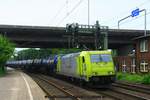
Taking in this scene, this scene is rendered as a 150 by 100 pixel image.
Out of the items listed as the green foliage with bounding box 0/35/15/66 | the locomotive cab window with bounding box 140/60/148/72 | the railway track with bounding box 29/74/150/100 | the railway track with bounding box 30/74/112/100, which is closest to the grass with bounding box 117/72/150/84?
the railway track with bounding box 29/74/150/100

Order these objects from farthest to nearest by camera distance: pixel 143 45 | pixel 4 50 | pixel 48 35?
pixel 48 35 → pixel 4 50 → pixel 143 45

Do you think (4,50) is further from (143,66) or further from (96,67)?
(96,67)

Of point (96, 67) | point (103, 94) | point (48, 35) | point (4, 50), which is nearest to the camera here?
point (103, 94)

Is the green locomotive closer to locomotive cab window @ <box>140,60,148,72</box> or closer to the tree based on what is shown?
locomotive cab window @ <box>140,60,148,72</box>

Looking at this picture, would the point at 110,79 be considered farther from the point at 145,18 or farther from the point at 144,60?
the point at 145,18

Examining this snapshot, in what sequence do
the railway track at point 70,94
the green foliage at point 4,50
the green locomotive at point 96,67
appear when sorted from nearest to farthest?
the railway track at point 70,94
the green locomotive at point 96,67
the green foliage at point 4,50

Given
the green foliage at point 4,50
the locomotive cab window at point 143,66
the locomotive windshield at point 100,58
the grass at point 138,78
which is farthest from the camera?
the green foliage at point 4,50

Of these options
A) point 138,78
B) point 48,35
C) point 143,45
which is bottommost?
point 138,78

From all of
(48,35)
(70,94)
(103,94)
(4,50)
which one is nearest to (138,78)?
(103,94)

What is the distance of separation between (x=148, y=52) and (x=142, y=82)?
15.4 metres

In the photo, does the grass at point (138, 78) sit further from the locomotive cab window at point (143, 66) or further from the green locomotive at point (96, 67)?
the locomotive cab window at point (143, 66)

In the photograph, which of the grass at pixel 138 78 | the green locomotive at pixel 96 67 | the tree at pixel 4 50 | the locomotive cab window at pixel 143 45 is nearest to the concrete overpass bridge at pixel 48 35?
the tree at pixel 4 50

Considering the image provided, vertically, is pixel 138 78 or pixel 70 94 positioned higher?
pixel 138 78

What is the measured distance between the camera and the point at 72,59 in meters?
33.5
